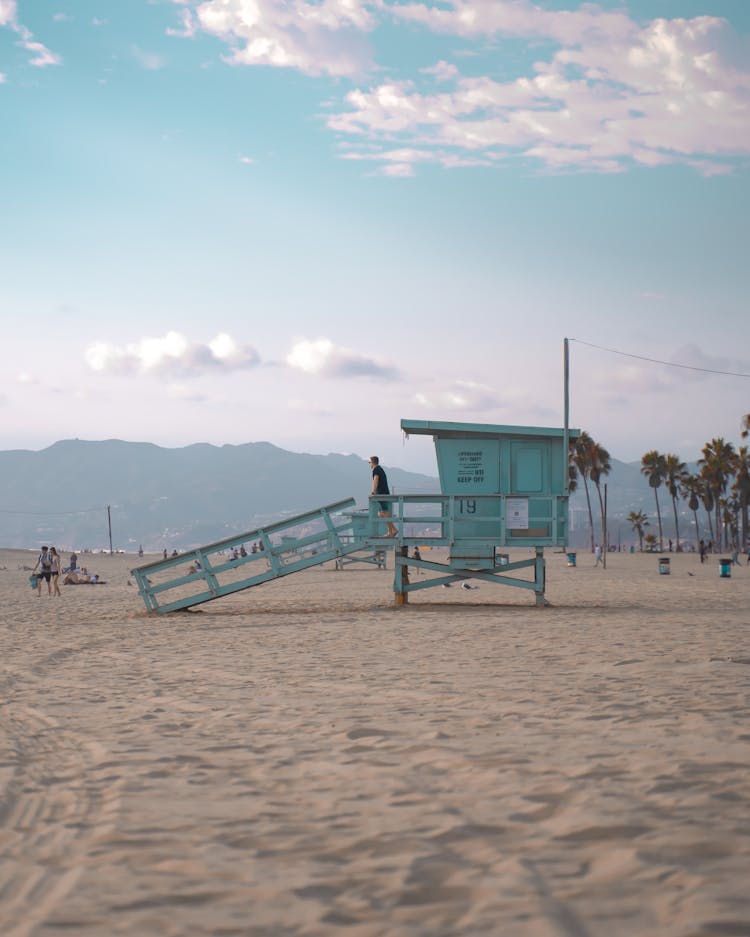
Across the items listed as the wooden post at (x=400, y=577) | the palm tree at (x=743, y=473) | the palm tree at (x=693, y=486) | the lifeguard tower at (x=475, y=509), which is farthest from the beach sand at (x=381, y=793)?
the palm tree at (x=693, y=486)

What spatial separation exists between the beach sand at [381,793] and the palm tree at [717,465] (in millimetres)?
88447

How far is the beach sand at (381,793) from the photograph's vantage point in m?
4.03

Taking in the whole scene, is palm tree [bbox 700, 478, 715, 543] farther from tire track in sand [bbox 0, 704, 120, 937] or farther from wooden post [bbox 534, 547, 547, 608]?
tire track in sand [bbox 0, 704, 120, 937]

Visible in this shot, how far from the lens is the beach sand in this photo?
13.2 feet

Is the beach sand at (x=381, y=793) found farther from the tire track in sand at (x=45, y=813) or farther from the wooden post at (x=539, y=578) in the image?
the wooden post at (x=539, y=578)

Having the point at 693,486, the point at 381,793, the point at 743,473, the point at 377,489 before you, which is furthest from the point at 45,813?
the point at 693,486

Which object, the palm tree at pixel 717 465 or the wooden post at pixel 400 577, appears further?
the palm tree at pixel 717 465

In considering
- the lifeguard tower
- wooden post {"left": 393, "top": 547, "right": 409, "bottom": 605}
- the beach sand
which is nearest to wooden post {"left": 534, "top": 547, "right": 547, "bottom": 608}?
the lifeguard tower

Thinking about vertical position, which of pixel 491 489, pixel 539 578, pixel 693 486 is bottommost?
pixel 539 578

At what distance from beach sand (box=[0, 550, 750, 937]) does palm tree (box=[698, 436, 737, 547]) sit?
88.4 metres

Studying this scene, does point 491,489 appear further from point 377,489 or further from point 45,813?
point 45,813

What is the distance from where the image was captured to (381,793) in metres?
5.69

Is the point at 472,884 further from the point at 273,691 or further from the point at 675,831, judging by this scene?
the point at 273,691

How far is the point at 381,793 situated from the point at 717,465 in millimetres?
96226
